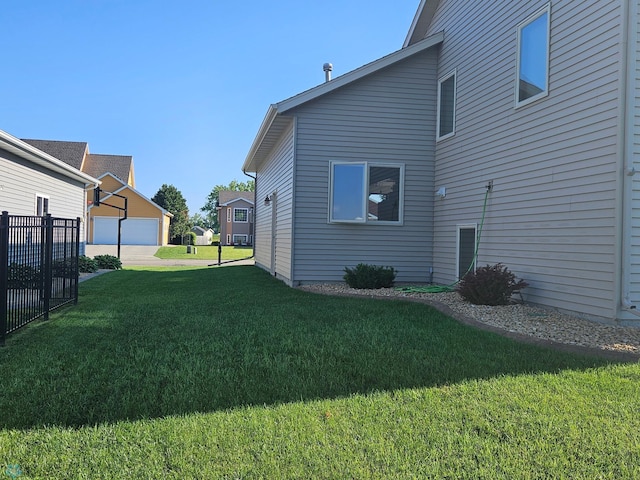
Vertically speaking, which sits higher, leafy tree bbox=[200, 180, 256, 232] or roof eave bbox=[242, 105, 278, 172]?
leafy tree bbox=[200, 180, 256, 232]

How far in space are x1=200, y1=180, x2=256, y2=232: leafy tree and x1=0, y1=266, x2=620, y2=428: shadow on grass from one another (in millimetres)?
83919

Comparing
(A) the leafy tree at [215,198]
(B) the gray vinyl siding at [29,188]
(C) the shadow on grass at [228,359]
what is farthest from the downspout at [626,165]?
(A) the leafy tree at [215,198]

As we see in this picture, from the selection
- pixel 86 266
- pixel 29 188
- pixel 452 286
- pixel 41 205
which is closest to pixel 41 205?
pixel 41 205

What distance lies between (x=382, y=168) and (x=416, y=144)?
948mm

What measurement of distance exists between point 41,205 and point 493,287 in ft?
40.8

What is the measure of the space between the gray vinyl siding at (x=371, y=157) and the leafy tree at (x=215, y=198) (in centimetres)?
8021

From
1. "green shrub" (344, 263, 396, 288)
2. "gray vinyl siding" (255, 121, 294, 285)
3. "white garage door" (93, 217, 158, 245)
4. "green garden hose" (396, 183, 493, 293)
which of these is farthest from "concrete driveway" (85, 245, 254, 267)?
"green garden hose" (396, 183, 493, 293)

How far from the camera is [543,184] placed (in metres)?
6.43

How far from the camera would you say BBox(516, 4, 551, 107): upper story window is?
6512 millimetres

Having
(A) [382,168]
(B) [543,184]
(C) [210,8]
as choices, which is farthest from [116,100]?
(B) [543,184]

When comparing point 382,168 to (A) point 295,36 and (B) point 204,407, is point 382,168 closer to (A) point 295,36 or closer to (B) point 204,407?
(A) point 295,36

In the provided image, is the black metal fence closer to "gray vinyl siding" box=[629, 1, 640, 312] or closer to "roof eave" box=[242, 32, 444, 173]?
"roof eave" box=[242, 32, 444, 173]

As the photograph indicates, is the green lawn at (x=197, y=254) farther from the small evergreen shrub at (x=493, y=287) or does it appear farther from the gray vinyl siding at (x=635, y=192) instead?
the gray vinyl siding at (x=635, y=192)

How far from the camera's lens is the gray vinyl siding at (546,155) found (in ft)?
17.7
